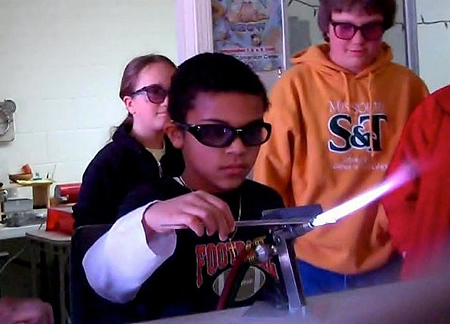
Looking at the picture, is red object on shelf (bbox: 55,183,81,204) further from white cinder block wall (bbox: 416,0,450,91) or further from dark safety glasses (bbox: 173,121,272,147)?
dark safety glasses (bbox: 173,121,272,147)

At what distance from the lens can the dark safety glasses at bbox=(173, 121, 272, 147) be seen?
2.69 feet

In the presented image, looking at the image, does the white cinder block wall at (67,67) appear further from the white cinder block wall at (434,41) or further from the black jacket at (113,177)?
the black jacket at (113,177)

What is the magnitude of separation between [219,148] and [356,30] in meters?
0.50

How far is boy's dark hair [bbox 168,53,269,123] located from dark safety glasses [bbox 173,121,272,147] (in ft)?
Answer: 0.23

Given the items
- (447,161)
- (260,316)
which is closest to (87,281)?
(260,316)

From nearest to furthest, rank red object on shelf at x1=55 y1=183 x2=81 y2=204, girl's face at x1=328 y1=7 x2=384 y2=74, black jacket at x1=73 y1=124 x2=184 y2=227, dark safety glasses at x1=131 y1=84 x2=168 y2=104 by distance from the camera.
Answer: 1. girl's face at x1=328 y1=7 x2=384 y2=74
2. black jacket at x1=73 y1=124 x2=184 y2=227
3. dark safety glasses at x1=131 y1=84 x2=168 y2=104
4. red object on shelf at x1=55 y1=183 x2=81 y2=204

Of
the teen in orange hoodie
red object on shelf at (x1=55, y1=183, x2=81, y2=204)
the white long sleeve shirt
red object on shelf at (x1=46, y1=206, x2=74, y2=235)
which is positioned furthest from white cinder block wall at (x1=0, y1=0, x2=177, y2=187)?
the white long sleeve shirt

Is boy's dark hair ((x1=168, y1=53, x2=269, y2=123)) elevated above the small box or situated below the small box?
above

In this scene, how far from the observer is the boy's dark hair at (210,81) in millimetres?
891

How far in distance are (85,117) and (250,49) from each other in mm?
1504

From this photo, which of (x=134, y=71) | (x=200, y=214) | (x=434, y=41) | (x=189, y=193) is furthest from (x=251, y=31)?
(x=200, y=214)

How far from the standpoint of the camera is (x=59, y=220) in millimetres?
2584

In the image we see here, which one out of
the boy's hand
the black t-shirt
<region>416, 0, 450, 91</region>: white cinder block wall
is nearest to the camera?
the boy's hand

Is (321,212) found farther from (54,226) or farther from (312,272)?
(54,226)
